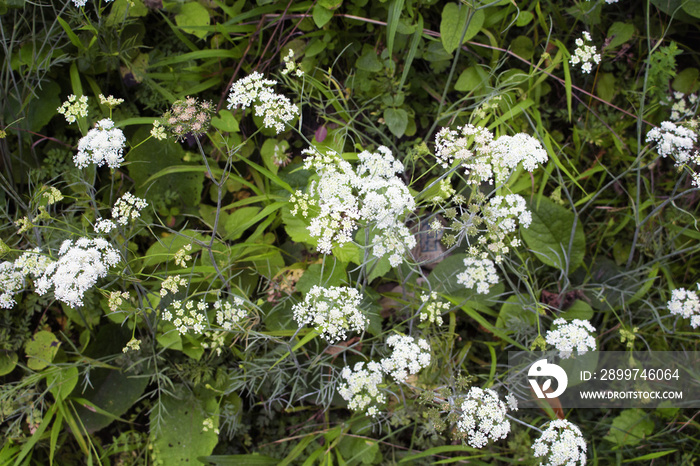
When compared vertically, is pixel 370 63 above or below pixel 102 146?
above

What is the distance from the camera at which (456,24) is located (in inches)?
104

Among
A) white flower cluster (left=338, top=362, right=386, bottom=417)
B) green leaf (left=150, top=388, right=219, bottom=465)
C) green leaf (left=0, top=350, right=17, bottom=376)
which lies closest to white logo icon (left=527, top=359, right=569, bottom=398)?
white flower cluster (left=338, top=362, right=386, bottom=417)

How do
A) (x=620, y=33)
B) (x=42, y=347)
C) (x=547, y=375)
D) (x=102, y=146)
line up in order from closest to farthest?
1. (x=102, y=146)
2. (x=42, y=347)
3. (x=547, y=375)
4. (x=620, y=33)

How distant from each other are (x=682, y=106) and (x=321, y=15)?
2369 millimetres

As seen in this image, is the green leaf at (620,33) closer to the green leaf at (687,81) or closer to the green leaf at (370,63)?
the green leaf at (687,81)

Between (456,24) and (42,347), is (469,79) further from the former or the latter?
(42,347)

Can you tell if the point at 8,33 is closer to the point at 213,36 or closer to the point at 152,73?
the point at 152,73

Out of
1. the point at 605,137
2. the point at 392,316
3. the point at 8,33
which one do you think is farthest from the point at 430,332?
the point at 8,33

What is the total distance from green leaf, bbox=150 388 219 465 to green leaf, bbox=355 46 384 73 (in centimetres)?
224

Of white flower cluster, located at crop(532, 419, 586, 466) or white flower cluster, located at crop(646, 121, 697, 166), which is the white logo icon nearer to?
white flower cluster, located at crop(532, 419, 586, 466)

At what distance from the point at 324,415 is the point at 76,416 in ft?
4.78

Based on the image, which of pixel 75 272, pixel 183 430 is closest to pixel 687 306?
pixel 183 430

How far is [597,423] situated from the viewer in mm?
2814

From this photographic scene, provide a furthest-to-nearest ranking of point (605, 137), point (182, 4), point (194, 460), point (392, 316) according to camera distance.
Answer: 1. point (605, 137)
2. point (392, 316)
3. point (182, 4)
4. point (194, 460)
